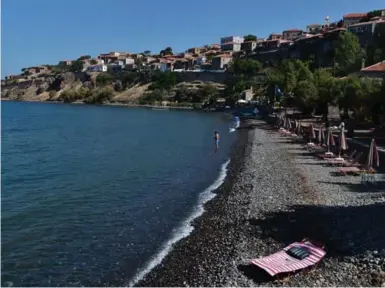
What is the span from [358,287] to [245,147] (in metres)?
32.0

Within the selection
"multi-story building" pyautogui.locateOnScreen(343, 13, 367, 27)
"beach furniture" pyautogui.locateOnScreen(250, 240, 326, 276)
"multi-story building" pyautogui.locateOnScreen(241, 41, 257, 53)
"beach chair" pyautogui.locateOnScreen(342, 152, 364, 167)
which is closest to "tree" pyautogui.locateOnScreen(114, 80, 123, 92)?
"multi-story building" pyautogui.locateOnScreen(241, 41, 257, 53)

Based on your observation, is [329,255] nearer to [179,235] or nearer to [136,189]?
[179,235]

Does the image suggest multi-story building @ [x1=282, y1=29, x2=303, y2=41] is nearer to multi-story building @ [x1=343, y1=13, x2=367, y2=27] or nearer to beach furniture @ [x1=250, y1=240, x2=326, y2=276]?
multi-story building @ [x1=343, y1=13, x2=367, y2=27]

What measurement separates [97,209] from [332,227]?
10834 mm

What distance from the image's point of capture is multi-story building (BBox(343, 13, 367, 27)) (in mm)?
139250

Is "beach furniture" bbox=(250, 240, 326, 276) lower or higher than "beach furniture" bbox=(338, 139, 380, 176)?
lower

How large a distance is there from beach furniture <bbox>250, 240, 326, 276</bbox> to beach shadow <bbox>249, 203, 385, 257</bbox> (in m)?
0.68

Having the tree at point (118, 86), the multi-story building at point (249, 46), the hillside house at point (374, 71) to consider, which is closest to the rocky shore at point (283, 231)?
the hillside house at point (374, 71)

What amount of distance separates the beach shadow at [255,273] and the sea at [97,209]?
3.08 metres

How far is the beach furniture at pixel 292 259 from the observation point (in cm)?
1185

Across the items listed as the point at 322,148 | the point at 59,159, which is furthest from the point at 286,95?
the point at 59,159

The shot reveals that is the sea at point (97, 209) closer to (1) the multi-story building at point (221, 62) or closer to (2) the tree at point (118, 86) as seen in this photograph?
(1) the multi-story building at point (221, 62)

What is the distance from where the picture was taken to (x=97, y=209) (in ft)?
70.4

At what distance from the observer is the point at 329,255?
13000 millimetres
